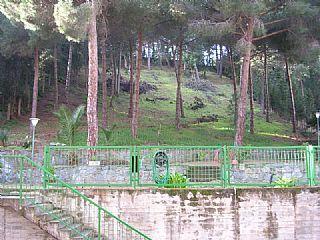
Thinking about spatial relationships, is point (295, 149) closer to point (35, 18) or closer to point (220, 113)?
point (35, 18)

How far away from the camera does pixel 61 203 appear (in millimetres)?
11289

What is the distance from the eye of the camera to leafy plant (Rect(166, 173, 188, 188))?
11.8 m

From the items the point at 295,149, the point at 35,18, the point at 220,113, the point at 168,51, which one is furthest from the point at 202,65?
the point at 295,149

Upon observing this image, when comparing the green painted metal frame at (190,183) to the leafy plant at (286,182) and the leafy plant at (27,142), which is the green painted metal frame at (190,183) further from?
the leafy plant at (27,142)

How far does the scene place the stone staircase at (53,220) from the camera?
10070 millimetres

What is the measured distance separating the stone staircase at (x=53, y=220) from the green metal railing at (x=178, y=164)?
1.39m

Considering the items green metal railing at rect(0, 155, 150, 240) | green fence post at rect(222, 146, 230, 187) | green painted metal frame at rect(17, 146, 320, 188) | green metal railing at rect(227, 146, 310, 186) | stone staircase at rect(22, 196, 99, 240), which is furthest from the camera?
green metal railing at rect(227, 146, 310, 186)

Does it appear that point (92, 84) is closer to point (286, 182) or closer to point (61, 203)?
point (61, 203)

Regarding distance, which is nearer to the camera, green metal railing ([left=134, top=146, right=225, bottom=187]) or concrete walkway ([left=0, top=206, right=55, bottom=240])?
concrete walkway ([left=0, top=206, right=55, bottom=240])

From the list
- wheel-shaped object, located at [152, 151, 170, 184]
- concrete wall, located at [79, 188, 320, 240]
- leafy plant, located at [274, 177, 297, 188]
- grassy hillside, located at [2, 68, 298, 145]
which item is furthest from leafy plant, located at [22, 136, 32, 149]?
leafy plant, located at [274, 177, 297, 188]

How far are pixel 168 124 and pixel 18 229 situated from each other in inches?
904

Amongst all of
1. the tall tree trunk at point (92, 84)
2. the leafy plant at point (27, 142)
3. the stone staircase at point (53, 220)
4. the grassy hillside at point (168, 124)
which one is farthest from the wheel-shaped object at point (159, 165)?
the leafy plant at point (27, 142)

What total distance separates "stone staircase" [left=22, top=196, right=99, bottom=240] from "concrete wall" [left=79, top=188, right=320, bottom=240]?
38.6 inches

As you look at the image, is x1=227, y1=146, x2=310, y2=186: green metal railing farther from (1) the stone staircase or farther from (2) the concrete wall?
(1) the stone staircase
